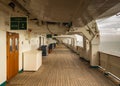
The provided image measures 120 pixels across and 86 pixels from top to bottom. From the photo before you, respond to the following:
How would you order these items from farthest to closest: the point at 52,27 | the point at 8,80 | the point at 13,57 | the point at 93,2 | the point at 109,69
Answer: the point at 52,27 → the point at 109,69 → the point at 13,57 → the point at 8,80 → the point at 93,2

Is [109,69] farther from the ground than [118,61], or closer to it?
closer to it

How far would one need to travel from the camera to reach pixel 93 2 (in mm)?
2668

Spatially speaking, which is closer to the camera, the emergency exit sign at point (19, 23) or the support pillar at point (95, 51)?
the emergency exit sign at point (19, 23)

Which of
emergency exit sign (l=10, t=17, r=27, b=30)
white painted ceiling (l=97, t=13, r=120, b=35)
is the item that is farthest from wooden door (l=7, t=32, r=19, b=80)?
white painted ceiling (l=97, t=13, r=120, b=35)

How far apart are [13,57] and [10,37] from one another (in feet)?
2.73

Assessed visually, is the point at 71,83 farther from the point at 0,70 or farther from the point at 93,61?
the point at 93,61

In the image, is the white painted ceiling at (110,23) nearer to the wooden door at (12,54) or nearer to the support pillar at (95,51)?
the support pillar at (95,51)

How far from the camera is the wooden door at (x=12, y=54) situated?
6.36 meters

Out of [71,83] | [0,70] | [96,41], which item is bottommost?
[71,83]

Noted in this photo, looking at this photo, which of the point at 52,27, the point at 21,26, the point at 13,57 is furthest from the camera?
the point at 52,27

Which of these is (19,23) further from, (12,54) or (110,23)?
(110,23)

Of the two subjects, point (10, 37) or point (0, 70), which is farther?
point (10, 37)

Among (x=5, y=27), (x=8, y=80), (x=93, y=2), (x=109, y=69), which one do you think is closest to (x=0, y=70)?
(x=8, y=80)

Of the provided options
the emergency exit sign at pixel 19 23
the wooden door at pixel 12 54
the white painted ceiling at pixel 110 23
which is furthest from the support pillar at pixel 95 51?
the emergency exit sign at pixel 19 23
